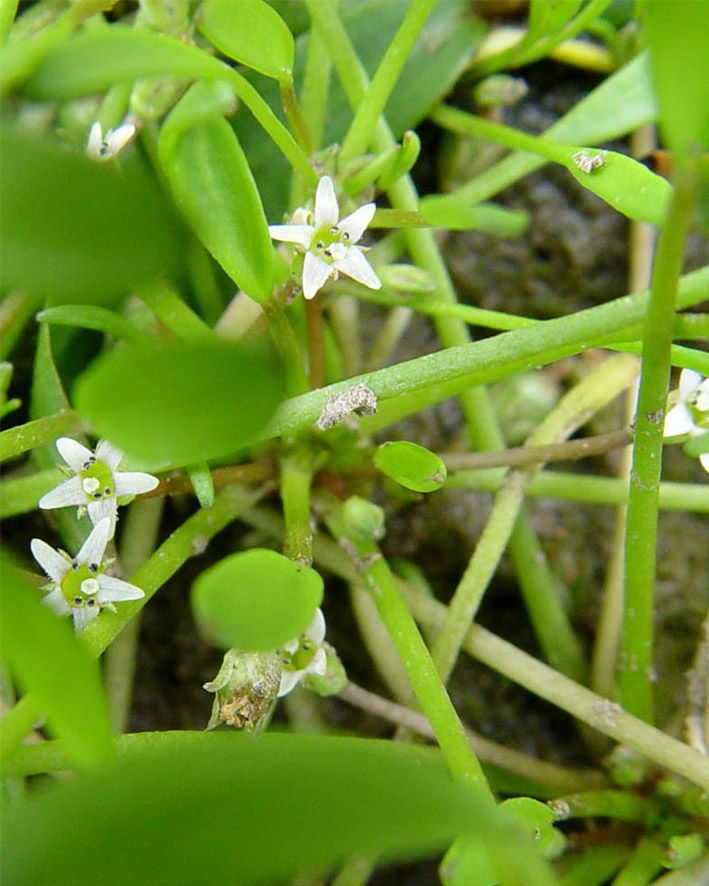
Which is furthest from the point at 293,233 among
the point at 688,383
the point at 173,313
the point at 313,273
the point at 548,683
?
the point at 548,683

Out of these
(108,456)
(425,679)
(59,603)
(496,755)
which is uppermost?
(108,456)

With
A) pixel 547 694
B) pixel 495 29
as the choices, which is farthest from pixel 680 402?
pixel 495 29

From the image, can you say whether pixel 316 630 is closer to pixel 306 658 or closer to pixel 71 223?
pixel 306 658

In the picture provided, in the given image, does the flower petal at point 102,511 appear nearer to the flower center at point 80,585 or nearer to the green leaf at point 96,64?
the flower center at point 80,585

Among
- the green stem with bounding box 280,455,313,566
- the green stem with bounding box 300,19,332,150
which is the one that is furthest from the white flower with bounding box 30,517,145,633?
the green stem with bounding box 300,19,332,150

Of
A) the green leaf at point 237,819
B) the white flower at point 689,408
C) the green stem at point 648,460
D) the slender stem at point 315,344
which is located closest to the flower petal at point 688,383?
the white flower at point 689,408

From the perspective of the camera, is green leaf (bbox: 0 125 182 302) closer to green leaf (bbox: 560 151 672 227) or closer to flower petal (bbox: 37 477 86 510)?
flower petal (bbox: 37 477 86 510)
